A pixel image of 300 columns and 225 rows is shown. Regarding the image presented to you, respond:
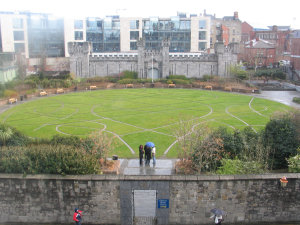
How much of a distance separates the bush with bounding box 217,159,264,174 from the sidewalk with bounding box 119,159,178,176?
128 inches

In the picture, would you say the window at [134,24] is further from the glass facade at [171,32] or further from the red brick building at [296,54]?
the red brick building at [296,54]

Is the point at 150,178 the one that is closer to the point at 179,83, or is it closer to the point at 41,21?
the point at 179,83

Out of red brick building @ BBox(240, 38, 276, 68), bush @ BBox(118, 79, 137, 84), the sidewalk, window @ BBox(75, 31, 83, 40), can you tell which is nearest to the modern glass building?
window @ BBox(75, 31, 83, 40)

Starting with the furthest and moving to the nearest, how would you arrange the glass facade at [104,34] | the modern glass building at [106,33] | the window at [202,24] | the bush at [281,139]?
1. the window at [202,24]
2. the glass facade at [104,34]
3. the modern glass building at [106,33]
4. the bush at [281,139]

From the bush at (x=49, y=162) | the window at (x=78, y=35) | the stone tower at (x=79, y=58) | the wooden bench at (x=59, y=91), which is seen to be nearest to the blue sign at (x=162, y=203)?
the bush at (x=49, y=162)

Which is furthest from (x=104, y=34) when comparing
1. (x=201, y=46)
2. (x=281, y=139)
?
(x=281, y=139)

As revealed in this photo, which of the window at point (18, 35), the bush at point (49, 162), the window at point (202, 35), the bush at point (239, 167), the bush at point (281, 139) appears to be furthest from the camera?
the window at point (202, 35)

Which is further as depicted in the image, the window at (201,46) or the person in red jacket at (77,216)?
the window at (201,46)

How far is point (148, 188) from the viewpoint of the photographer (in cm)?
1510

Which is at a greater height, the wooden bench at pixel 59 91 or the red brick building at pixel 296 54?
the red brick building at pixel 296 54

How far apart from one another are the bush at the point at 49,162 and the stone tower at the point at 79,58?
148 feet

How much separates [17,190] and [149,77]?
4786 cm

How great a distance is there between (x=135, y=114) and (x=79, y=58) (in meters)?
30.6

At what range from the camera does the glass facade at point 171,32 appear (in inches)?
3169
